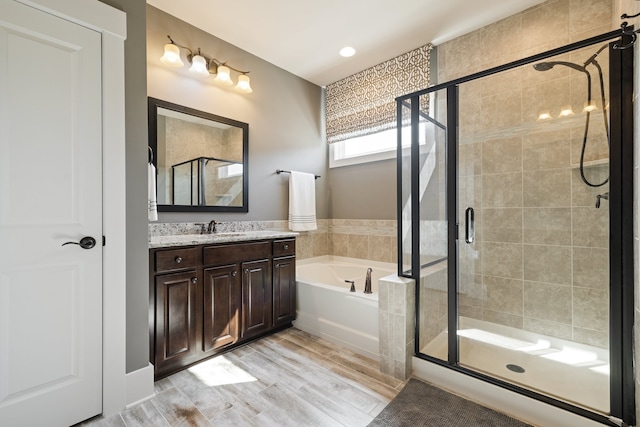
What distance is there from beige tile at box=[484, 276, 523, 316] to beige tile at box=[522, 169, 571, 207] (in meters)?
0.67

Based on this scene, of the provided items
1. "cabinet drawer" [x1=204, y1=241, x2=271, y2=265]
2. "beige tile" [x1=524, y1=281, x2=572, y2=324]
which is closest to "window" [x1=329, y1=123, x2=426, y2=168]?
"cabinet drawer" [x1=204, y1=241, x2=271, y2=265]

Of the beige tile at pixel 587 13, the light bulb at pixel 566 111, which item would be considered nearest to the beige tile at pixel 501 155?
the light bulb at pixel 566 111

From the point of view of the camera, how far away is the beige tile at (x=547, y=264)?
6.86ft

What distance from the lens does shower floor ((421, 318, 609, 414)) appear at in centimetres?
148

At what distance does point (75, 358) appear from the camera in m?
1.45

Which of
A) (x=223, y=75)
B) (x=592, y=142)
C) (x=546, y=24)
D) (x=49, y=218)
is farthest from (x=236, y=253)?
(x=546, y=24)

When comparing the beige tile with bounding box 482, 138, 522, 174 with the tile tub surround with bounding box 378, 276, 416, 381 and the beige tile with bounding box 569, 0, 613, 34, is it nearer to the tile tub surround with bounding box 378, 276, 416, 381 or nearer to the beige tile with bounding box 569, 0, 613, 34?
the beige tile with bounding box 569, 0, 613, 34

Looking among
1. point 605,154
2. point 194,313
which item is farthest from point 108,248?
point 605,154

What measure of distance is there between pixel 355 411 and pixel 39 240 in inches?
72.0

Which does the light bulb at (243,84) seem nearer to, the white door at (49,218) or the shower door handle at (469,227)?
the white door at (49,218)

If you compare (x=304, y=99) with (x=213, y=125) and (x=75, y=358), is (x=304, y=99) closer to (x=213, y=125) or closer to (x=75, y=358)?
(x=213, y=125)

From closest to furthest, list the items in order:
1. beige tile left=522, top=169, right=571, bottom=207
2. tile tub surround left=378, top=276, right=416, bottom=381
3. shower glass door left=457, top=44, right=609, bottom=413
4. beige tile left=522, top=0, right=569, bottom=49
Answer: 1. shower glass door left=457, top=44, right=609, bottom=413
2. tile tub surround left=378, top=276, right=416, bottom=381
3. beige tile left=522, top=169, right=571, bottom=207
4. beige tile left=522, top=0, right=569, bottom=49

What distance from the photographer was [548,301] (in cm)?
219

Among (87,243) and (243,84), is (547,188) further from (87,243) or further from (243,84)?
(87,243)
